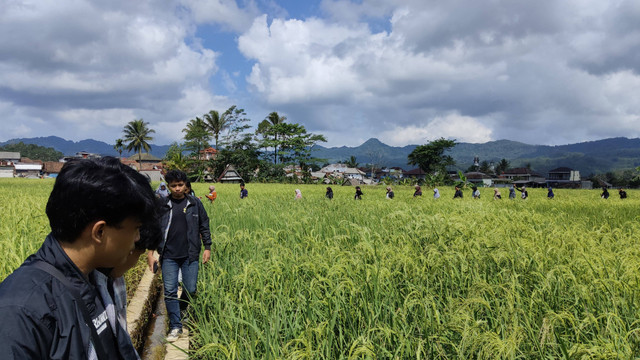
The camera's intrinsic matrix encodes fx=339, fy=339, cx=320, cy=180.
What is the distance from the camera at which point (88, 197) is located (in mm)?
1068

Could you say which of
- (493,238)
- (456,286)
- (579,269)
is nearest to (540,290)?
(456,286)

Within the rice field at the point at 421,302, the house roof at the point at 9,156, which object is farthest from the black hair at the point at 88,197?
the house roof at the point at 9,156

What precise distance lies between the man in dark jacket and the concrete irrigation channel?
1.79 metres

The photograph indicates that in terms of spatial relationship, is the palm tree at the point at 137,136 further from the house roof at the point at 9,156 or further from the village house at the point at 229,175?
the house roof at the point at 9,156

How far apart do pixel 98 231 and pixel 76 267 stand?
0.13 meters

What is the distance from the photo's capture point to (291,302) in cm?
306

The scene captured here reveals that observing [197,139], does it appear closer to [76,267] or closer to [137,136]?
[137,136]

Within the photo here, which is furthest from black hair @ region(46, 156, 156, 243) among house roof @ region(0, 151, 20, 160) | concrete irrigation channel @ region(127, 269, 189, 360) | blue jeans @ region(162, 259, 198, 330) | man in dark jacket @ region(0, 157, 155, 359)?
house roof @ region(0, 151, 20, 160)

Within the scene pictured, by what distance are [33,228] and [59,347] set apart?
5.58m

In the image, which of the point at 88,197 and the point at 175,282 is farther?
the point at 175,282

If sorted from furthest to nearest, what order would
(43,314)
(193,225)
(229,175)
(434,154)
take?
(434,154)
(229,175)
(193,225)
(43,314)

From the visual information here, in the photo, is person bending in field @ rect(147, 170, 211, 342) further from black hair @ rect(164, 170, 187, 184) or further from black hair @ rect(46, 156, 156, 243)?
black hair @ rect(46, 156, 156, 243)

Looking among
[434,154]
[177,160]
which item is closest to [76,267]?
[177,160]

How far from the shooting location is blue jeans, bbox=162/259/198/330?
3428mm
